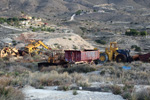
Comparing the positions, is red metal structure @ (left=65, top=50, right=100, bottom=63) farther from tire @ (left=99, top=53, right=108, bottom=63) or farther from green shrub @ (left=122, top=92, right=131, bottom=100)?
green shrub @ (left=122, top=92, right=131, bottom=100)

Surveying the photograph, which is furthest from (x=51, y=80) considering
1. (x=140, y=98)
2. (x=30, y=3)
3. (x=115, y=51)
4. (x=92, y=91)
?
(x=30, y=3)

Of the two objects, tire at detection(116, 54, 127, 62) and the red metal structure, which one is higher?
the red metal structure

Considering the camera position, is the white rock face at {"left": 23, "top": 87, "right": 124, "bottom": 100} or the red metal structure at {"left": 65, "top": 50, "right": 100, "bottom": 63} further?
the red metal structure at {"left": 65, "top": 50, "right": 100, "bottom": 63}

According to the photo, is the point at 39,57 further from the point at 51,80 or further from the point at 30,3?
the point at 30,3

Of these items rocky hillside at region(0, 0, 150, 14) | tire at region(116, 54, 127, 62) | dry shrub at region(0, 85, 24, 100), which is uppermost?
rocky hillside at region(0, 0, 150, 14)

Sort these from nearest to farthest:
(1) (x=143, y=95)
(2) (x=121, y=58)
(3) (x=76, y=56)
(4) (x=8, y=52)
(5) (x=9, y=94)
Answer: (5) (x=9, y=94) → (1) (x=143, y=95) → (3) (x=76, y=56) → (2) (x=121, y=58) → (4) (x=8, y=52)

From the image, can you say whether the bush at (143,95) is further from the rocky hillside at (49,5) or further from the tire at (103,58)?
the rocky hillside at (49,5)

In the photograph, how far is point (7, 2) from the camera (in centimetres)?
12519

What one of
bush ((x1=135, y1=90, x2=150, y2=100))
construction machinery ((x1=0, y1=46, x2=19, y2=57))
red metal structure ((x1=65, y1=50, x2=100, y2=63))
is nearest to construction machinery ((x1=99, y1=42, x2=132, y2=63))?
red metal structure ((x1=65, y1=50, x2=100, y2=63))

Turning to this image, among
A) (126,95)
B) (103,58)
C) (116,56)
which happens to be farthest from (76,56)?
(126,95)

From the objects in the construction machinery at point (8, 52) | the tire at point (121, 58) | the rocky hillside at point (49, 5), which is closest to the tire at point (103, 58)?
the tire at point (121, 58)

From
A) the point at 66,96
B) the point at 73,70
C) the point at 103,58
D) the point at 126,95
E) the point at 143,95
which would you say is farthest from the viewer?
the point at 103,58

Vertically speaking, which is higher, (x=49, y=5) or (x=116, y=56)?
(x=49, y=5)

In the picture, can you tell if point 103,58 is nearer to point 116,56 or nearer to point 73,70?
point 116,56
